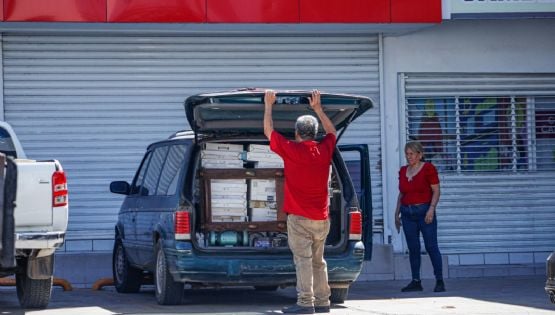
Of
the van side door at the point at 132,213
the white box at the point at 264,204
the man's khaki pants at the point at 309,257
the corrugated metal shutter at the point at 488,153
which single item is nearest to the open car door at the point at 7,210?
the man's khaki pants at the point at 309,257

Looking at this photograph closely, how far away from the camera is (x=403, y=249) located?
17.2 meters

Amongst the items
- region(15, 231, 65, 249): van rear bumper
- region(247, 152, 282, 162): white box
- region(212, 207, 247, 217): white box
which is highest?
region(247, 152, 282, 162): white box

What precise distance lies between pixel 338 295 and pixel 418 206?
102 inches

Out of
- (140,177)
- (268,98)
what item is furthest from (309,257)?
(140,177)

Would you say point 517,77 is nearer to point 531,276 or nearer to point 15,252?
point 531,276

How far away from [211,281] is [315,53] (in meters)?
6.37

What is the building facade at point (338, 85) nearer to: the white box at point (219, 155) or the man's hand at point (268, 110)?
the white box at point (219, 155)

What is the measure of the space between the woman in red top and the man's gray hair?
3.50m

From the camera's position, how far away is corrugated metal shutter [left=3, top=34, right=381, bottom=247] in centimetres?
1633

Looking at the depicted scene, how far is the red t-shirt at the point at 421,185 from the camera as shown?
14.3 meters

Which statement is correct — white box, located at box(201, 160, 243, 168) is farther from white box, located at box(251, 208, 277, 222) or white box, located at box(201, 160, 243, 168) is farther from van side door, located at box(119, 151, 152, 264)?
van side door, located at box(119, 151, 152, 264)

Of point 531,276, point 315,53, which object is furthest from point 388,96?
point 531,276

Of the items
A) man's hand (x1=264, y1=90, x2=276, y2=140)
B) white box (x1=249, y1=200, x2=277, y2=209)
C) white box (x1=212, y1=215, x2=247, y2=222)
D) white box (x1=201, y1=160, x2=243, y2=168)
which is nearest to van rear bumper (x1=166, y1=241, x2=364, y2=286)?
white box (x1=212, y1=215, x2=247, y2=222)

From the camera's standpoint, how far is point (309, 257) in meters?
10.9
